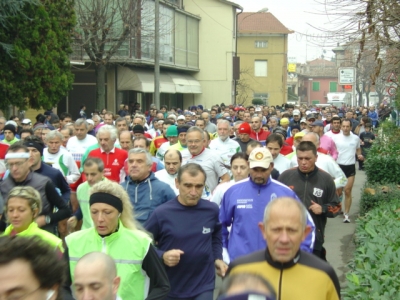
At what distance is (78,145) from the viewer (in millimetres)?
13133

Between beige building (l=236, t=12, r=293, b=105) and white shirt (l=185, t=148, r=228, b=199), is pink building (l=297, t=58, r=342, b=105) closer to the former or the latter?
beige building (l=236, t=12, r=293, b=105)

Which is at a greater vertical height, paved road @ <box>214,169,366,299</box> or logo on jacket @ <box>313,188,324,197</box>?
logo on jacket @ <box>313,188,324,197</box>

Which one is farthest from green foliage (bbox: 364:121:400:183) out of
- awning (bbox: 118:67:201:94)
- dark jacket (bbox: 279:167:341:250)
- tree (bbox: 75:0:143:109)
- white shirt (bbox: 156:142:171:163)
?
awning (bbox: 118:67:201:94)

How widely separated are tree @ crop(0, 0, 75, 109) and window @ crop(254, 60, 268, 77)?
48.2 meters

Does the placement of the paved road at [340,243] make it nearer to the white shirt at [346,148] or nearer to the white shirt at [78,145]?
the white shirt at [346,148]

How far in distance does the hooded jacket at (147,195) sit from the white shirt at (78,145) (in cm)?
543

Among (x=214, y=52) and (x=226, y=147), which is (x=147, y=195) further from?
(x=214, y=52)

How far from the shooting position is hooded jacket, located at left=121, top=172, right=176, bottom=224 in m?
7.36

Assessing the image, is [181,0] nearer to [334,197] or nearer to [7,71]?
[7,71]

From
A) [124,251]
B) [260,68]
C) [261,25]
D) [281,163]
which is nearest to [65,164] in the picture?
[281,163]

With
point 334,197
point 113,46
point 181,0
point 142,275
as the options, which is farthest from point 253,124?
point 181,0

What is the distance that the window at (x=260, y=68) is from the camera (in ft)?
246

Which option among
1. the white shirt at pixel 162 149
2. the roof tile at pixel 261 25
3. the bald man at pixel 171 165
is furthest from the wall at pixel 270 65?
the bald man at pixel 171 165

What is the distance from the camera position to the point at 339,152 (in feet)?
49.9
